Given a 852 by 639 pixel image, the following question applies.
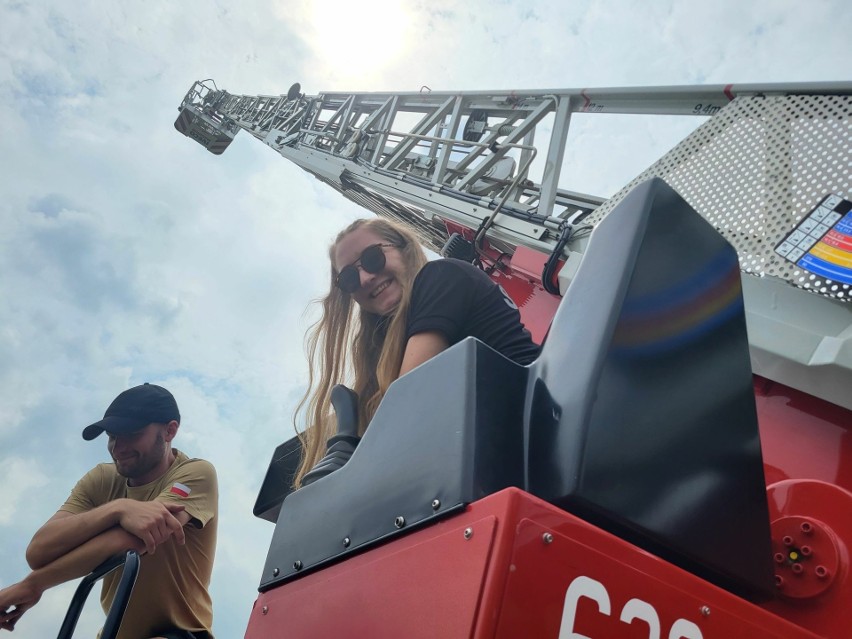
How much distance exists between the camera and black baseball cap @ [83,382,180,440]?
10.7ft

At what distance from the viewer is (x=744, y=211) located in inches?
102

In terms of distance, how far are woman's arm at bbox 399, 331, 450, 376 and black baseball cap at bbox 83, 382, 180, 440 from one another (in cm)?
221

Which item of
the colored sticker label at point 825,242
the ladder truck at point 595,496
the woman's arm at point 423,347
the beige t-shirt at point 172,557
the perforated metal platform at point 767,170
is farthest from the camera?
the beige t-shirt at point 172,557

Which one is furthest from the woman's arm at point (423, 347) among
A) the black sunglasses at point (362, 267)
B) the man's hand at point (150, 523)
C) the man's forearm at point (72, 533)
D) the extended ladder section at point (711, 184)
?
the man's forearm at point (72, 533)

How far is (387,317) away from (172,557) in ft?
5.18

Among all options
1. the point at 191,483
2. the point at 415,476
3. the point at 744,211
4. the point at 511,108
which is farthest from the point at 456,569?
the point at 511,108

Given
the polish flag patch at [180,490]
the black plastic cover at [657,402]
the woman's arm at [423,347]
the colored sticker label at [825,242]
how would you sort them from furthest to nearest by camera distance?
the polish flag patch at [180,490], the colored sticker label at [825,242], the woman's arm at [423,347], the black plastic cover at [657,402]

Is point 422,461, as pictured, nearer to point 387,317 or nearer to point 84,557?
point 387,317

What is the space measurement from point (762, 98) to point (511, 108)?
2.08 metres

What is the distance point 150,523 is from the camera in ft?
8.53

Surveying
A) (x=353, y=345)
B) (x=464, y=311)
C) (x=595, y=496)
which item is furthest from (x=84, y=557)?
(x=595, y=496)

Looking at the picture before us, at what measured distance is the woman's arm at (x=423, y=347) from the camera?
1.55 metres

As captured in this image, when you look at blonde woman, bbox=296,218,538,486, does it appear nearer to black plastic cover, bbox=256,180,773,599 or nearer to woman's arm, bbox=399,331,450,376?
woman's arm, bbox=399,331,450,376

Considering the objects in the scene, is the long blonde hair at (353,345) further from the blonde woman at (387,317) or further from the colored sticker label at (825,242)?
the colored sticker label at (825,242)
